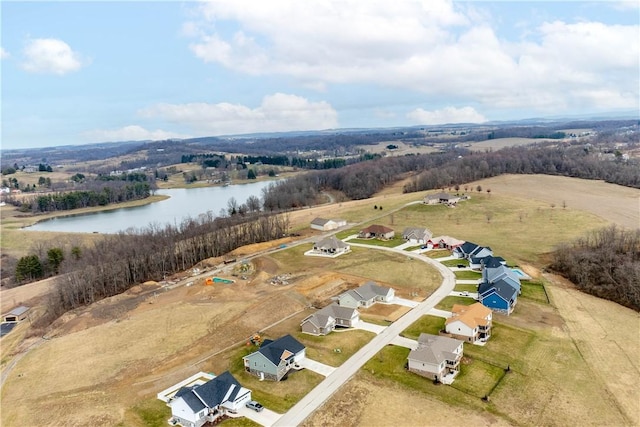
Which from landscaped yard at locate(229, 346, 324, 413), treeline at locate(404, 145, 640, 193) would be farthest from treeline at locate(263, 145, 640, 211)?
landscaped yard at locate(229, 346, 324, 413)

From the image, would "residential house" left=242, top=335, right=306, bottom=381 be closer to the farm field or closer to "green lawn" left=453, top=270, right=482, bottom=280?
the farm field

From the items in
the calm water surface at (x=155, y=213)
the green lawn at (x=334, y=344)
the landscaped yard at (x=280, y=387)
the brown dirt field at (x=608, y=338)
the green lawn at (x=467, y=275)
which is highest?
the landscaped yard at (x=280, y=387)

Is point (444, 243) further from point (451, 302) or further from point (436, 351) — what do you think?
point (436, 351)

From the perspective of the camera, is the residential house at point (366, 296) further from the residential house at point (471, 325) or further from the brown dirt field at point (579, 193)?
the brown dirt field at point (579, 193)

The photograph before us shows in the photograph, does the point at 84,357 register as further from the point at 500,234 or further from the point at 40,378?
the point at 500,234

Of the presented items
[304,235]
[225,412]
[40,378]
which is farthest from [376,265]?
[40,378]

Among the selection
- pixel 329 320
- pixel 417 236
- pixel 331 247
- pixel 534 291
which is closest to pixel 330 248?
pixel 331 247

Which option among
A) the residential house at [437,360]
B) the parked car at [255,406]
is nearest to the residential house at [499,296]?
the residential house at [437,360]
